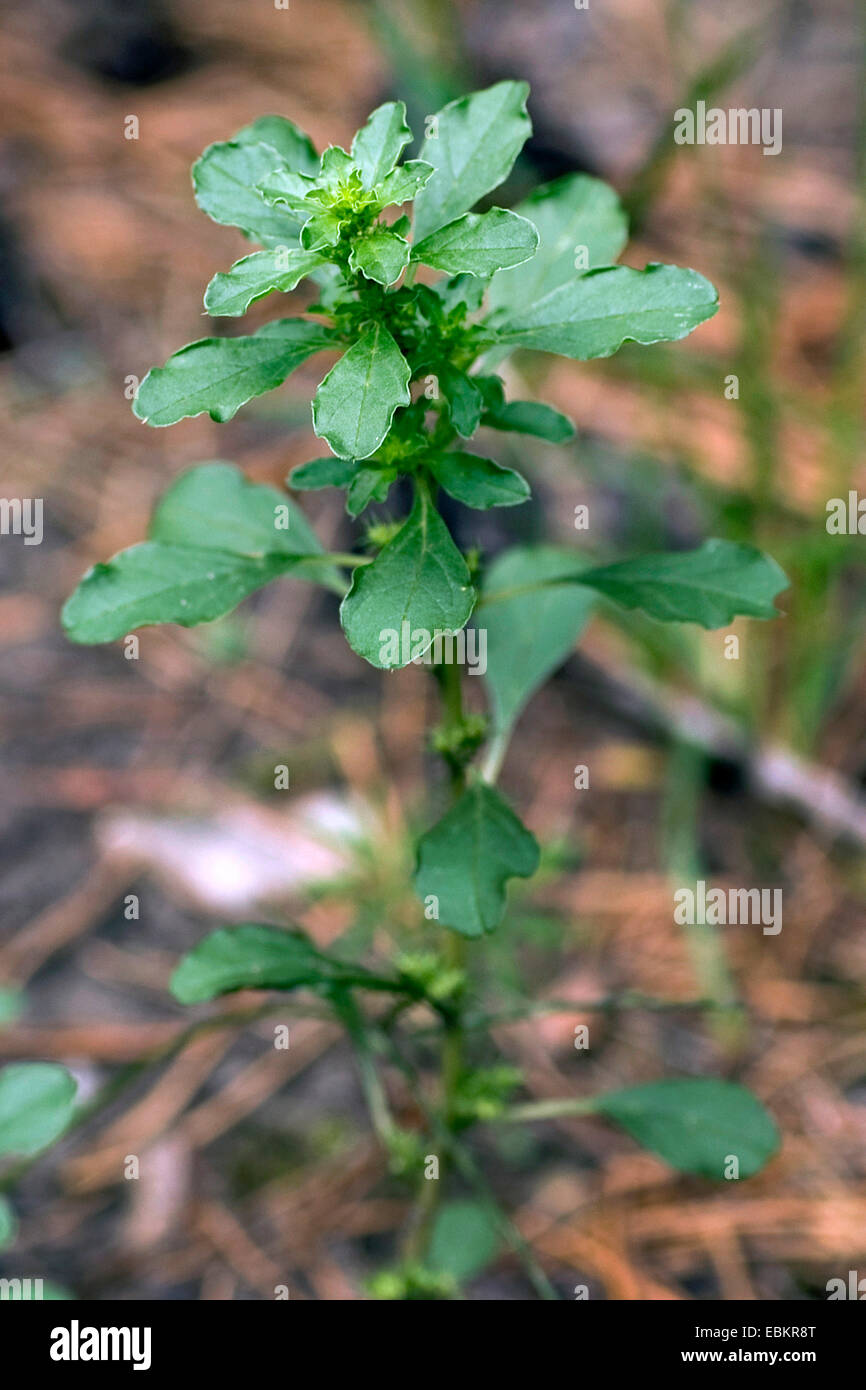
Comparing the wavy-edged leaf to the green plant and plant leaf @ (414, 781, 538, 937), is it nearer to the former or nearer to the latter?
the green plant

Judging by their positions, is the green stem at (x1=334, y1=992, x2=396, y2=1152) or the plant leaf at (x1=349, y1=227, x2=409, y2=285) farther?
the green stem at (x1=334, y1=992, x2=396, y2=1152)

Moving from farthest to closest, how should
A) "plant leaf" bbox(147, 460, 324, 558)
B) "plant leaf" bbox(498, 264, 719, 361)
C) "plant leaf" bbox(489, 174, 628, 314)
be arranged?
"plant leaf" bbox(147, 460, 324, 558) → "plant leaf" bbox(489, 174, 628, 314) → "plant leaf" bbox(498, 264, 719, 361)

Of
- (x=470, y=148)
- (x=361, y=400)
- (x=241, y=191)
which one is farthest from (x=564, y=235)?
(x=361, y=400)

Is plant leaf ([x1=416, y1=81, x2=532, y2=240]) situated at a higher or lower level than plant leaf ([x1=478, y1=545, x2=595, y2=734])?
higher

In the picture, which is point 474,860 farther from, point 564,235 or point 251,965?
point 564,235

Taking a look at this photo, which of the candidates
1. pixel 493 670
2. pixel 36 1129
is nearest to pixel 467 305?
pixel 493 670

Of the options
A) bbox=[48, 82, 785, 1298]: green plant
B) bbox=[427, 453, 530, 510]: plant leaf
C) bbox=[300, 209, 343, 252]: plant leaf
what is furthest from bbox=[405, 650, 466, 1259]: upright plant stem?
bbox=[300, 209, 343, 252]: plant leaf

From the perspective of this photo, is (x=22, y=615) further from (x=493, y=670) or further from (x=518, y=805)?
(x=493, y=670)
